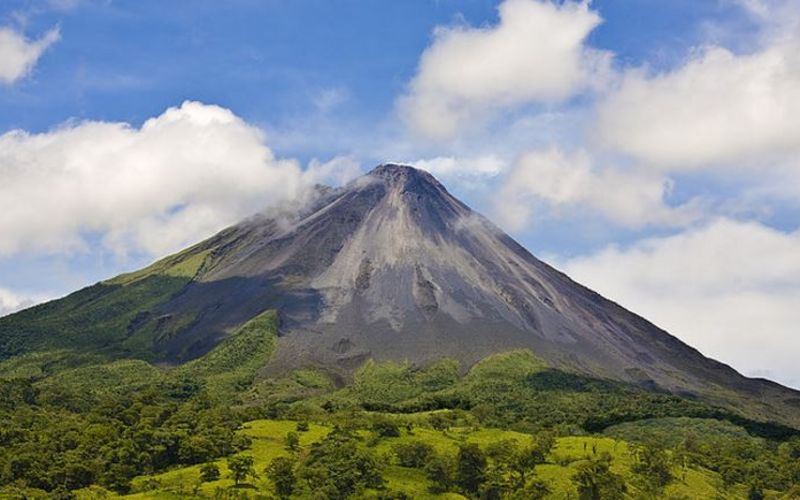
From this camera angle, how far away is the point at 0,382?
518ft

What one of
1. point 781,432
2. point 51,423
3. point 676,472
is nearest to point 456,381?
point 781,432

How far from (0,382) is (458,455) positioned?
331 ft

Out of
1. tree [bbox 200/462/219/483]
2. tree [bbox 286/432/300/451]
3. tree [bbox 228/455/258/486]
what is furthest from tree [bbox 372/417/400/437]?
tree [bbox 200/462/219/483]

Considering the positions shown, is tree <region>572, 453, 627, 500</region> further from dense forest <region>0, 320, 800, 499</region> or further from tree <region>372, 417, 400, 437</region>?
tree <region>372, 417, 400, 437</region>

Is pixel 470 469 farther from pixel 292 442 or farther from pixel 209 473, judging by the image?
pixel 209 473

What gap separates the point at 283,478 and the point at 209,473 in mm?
9036

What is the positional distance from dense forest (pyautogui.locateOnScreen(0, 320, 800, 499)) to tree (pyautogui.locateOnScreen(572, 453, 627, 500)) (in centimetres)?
17

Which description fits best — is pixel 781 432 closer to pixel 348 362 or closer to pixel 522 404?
→ pixel 522 404

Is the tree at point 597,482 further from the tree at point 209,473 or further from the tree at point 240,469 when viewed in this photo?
the tree at point 209,473

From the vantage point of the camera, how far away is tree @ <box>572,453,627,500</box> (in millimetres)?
94938

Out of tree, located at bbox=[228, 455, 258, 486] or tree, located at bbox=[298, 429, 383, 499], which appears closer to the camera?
tree, located at bbox=[298, 429, 383, 499]

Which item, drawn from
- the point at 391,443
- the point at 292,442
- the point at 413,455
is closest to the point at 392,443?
the point at 391,443

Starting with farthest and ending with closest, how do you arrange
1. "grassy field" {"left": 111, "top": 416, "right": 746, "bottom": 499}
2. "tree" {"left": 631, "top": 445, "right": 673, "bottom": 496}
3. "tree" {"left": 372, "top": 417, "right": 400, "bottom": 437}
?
"tree" {"left": 372, "top": 417, "right": 400, "bottom": 437} → "tree" {"left": 631, "top": 445, "right": 673, "bottom": 496} → "grassy field" {"left": 111, "top": 416, "right": 746, "bottom": 499}

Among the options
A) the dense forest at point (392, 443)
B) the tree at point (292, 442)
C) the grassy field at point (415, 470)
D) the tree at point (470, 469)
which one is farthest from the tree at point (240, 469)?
the tree at point (470, 469)
